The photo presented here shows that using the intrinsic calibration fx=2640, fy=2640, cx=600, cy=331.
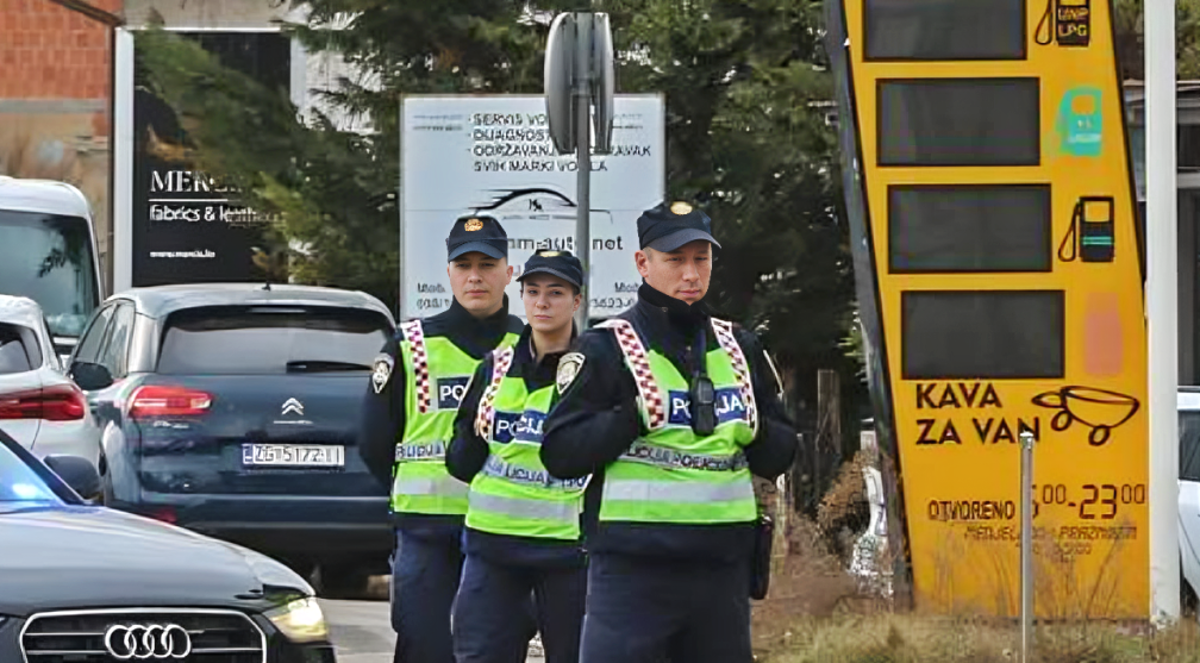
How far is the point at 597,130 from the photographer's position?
40.6 ft

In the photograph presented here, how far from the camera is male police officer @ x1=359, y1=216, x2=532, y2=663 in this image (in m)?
8.43

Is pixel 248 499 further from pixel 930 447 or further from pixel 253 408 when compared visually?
pixel 930 447

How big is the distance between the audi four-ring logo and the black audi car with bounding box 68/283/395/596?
242 inches

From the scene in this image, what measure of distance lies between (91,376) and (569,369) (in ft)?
20.6

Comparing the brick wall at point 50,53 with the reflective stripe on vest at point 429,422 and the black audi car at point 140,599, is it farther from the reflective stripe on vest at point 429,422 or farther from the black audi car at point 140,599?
the black audi car at point 140,599

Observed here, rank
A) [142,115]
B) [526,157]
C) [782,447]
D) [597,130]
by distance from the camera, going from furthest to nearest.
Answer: [142,115] → [526,157] → [597,130] → [782,447]

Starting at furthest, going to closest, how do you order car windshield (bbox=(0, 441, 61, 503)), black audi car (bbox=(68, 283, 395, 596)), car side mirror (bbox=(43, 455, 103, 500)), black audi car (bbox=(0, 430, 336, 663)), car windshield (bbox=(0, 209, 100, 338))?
1. car windshield (bbox=(0, 209, 100, 338))
2. black audi car (bbox=(68, 283, 395, 596))
3. car side mirror (bbox=(43, 455, 103, 500))
4. car windshield (bbox=(0, 441, 61, 503))
5. black audi car (bbox=(0, 430, 336, 663))

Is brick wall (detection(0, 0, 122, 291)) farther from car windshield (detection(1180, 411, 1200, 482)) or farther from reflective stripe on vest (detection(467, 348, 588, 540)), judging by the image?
reflective stripe on vest (detection(467, 348, 588, 540))

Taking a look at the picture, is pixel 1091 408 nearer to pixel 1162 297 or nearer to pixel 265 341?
pixel 1162 297

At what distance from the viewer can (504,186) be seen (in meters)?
16.2

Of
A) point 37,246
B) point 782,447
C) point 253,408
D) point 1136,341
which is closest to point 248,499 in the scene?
point 253,408

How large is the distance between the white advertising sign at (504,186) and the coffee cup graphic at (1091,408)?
13.0 ft

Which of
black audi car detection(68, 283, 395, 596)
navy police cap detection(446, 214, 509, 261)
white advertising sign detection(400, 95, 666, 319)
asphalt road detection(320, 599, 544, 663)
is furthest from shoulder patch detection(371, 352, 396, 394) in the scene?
white advertising sign detection(400, 95, 666, 319)

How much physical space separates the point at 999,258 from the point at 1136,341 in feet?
2.50
